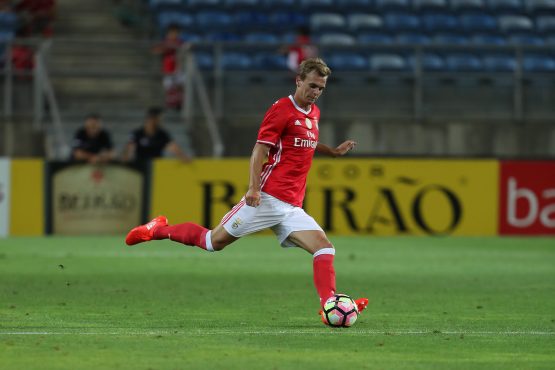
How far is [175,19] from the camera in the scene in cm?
2508

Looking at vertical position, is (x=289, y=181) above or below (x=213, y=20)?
below

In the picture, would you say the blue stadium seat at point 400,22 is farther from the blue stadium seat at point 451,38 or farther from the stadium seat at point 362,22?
the blue stadium seat at point 451,38

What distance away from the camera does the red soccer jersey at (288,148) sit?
956 cm

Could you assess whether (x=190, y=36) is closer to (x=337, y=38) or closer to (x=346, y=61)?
(x=337, y=38)

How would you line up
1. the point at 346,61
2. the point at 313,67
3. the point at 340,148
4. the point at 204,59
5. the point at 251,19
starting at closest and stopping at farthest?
the point at 313,67 → the point at 340,148 → the point at 204,59 → the point at 346,61 → the point at 251,19

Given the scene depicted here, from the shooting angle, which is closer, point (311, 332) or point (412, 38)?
point (311, 332)

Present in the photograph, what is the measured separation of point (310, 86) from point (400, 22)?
17.0m

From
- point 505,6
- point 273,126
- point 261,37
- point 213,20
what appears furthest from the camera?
point 505,6

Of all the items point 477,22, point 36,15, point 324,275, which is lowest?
point 324,275

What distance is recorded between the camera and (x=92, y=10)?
84.4 feet

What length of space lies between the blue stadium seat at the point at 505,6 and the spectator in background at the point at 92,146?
9.72 m

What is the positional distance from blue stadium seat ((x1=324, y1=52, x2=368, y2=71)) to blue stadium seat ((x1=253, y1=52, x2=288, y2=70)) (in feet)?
3.09

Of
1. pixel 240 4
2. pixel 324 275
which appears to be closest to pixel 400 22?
pixel 240 4

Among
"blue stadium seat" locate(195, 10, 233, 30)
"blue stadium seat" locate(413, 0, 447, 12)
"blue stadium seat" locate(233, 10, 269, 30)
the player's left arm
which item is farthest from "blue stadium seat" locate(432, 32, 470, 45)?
the player's left arm
